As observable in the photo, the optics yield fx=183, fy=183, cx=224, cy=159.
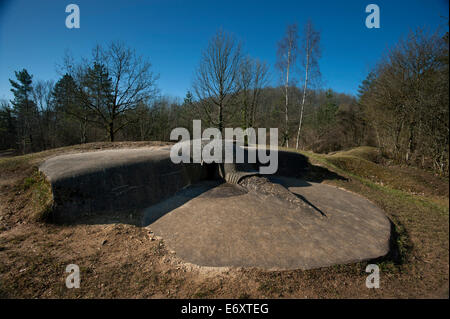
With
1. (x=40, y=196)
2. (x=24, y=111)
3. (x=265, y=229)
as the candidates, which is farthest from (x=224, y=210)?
(x=24, y=111)

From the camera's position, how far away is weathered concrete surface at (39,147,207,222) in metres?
4.65

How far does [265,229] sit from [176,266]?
2014 millimetres

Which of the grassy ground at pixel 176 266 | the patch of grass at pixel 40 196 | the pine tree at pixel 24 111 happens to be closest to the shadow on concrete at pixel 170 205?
the grassy ground at pixel 176 266

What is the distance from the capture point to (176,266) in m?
3.23

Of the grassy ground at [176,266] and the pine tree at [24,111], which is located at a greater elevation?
the pine tree at [24,111]

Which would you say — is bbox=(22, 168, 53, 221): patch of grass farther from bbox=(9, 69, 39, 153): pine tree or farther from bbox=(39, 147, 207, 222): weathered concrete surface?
bbox=(9, 69, 39, 153): pine tree

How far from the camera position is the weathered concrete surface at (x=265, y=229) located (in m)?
3.34

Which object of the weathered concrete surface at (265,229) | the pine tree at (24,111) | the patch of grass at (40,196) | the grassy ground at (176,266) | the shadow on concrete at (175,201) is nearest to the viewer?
the grassy ground at (176,266)

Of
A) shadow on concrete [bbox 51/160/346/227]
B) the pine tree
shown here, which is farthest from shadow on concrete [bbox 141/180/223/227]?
the pine tree

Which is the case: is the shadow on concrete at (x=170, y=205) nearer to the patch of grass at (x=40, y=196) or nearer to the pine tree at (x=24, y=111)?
the patch of grass at (x=40, y=196)

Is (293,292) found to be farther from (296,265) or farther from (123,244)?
(123,244)

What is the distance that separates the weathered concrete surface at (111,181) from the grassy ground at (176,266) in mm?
409
